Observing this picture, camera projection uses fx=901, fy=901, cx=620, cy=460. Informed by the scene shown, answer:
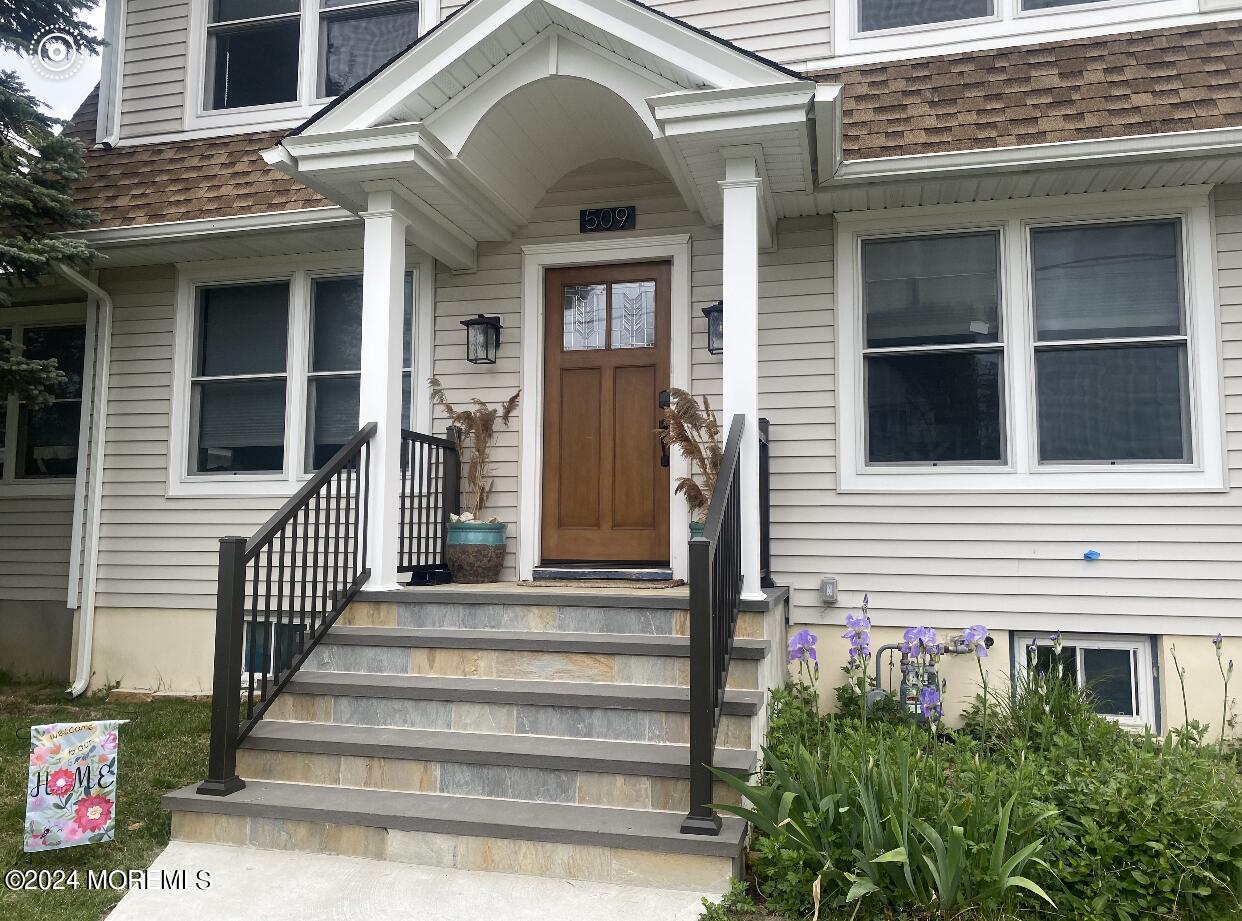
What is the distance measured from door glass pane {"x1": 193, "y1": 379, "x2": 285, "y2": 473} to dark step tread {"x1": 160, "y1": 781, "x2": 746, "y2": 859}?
2995 mm

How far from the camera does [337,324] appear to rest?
20.0ft

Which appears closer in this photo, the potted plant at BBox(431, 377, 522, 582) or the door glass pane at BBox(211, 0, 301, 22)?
the potted plant at BBox(431, 377, 522, 582)

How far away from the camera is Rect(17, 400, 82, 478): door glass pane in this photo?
6.67 metres

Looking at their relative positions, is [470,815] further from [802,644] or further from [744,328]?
[744,328]

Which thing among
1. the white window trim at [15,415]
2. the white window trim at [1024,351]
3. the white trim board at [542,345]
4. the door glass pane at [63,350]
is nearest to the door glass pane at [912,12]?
the white window trim at [1024,351]

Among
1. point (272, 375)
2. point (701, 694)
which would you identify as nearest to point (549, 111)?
point (272, 375)

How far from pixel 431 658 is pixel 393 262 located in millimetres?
2103

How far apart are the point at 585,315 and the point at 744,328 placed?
1.70 metres

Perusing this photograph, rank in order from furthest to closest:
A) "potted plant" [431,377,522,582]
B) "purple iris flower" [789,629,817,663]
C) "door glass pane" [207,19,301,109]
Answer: "door glass pane" [207,19,301,109] < "potted plant" [431,377,522,582] < "purple iris flower" [789,629,817,663]

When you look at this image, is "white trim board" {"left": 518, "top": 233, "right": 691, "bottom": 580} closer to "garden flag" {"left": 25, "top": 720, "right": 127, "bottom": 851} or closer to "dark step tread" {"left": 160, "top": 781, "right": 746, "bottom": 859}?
"dark step tread" {"left": 160, "top": 781, "right": 746, "bottom": 859}

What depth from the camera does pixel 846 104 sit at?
16.9 ft

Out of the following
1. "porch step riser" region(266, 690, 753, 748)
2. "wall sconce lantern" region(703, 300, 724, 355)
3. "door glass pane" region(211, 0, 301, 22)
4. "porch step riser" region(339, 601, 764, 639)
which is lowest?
"porch step riser" region(266, 690, 753, 748)

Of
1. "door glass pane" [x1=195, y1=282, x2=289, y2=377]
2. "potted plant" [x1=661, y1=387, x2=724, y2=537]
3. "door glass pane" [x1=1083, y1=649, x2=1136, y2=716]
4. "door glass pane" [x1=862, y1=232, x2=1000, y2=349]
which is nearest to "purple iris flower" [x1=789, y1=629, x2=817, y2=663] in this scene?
"potted plant" [x1=661, y1=387, x2=724, y2=537]

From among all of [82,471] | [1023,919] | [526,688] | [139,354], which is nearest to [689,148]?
[526,688]
